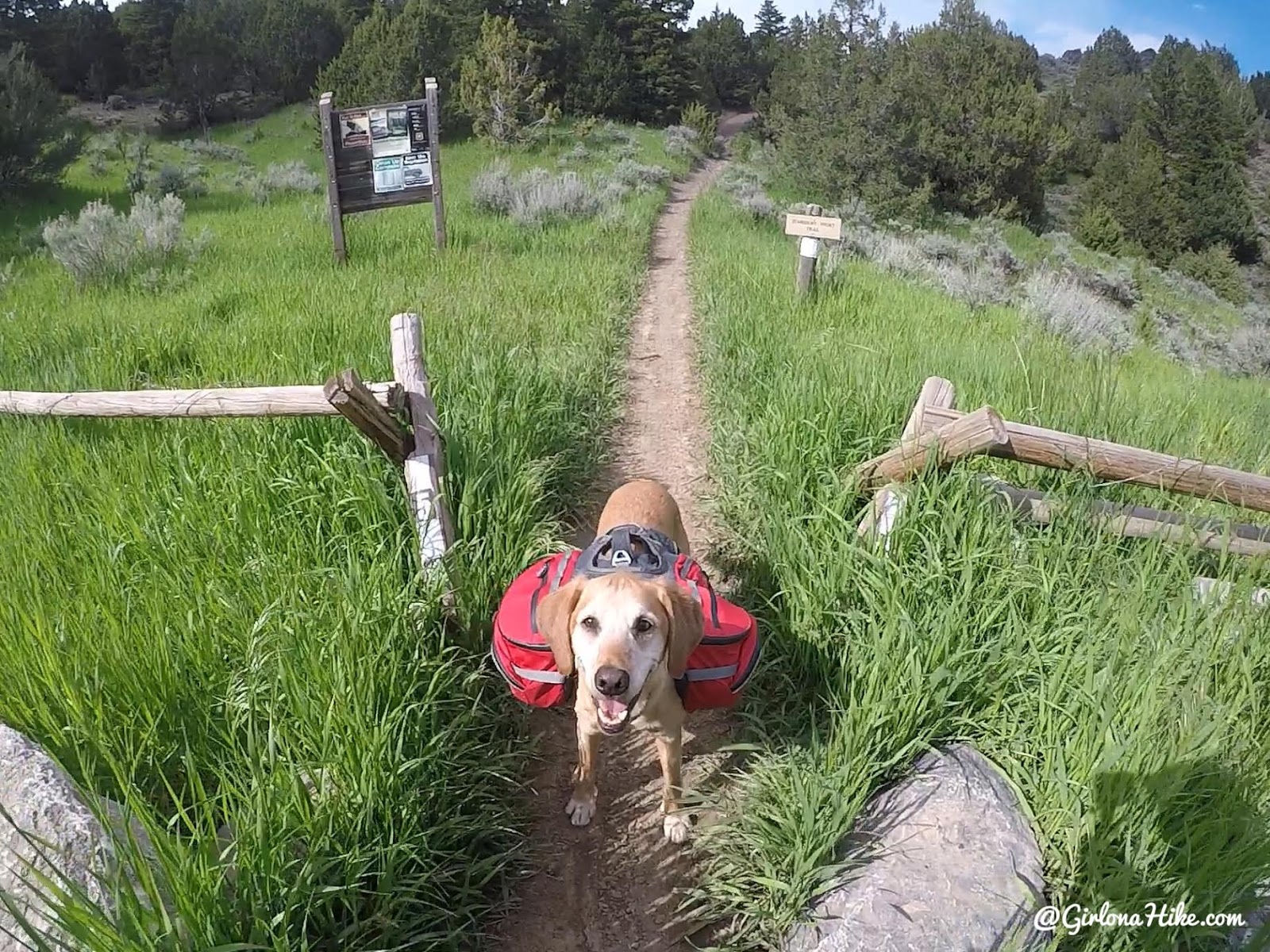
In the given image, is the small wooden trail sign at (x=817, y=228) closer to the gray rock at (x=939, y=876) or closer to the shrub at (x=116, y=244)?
the gray rock at (x=939, y=876)

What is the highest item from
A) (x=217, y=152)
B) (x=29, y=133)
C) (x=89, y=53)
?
(x=89, y=53)

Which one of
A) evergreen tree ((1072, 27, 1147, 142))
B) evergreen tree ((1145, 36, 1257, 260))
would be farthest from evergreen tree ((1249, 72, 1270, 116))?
evergreen tree ((1145, 36, 1257, 260))

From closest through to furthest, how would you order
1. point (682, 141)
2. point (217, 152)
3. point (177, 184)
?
1. point (177, 184)
2. point (217, 152)
3. point (682, 141)

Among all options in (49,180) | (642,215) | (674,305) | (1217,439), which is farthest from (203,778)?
(49,180)

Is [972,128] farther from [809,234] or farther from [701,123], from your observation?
[809,234]

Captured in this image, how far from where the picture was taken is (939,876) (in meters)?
2.09

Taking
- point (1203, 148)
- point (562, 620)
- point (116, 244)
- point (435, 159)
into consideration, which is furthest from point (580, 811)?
point (1203, 148)

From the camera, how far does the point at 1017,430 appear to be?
2.92m

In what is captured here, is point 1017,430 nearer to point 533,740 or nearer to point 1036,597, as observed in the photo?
point 1036,597

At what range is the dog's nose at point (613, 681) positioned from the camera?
2064 mm

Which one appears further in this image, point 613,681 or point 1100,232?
point 1100,232

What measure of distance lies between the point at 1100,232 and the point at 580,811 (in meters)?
37.7

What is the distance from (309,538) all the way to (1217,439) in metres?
5.17

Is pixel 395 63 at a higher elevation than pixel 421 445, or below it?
higher
